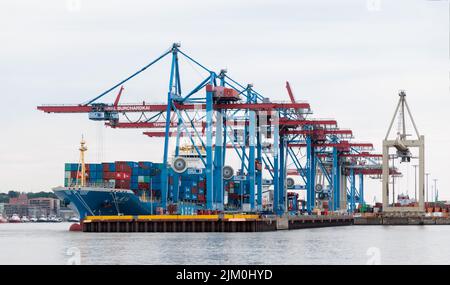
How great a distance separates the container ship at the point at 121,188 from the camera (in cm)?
9600

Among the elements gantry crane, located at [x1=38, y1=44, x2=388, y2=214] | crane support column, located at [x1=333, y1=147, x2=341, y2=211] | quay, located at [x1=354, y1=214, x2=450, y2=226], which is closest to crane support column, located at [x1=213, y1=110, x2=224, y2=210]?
gantry crane, located at [x1=38, y1=44, x2=388, y2=214]

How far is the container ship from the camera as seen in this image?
9600cm

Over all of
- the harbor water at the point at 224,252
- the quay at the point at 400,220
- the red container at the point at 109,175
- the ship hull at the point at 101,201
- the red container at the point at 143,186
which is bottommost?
the harbor water at the point at 224,252

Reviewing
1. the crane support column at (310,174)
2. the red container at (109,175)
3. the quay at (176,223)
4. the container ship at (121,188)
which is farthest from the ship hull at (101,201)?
the crane support column at (310,174)

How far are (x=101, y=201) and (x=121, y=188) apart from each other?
4.49 meters

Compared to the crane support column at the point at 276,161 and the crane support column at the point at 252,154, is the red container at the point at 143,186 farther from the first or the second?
the crane support column at the point at 276,161

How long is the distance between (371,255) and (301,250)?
481 centimetres

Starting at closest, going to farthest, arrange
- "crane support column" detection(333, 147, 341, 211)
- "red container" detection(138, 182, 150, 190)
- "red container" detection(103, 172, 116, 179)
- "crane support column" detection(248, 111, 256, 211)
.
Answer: "crane support column" detection(248, 111, 256, 211) → "red container" detection(103, 172, 116, 179) → "red container" detection(138, 182, 150, 190) → "crane support column" detection(333, 147, 341, 211)

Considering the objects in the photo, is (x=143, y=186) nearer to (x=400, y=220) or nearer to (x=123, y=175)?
(x=123, y=175)

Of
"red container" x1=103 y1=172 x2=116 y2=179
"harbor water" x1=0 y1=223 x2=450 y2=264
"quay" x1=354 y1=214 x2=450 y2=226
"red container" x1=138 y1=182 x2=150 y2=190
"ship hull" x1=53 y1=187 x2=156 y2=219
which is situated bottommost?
"harbor water" x1=0 y1=223 x2=450 y2=264

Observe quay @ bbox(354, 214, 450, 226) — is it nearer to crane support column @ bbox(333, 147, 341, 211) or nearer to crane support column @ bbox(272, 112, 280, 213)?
crane support column @ bbox(333, 147, 341, 211)

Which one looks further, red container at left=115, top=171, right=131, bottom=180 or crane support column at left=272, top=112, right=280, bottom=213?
crane support column at left=272, top=112, right=280, bottom=213

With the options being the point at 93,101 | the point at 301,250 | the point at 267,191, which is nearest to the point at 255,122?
the point at 93,101
